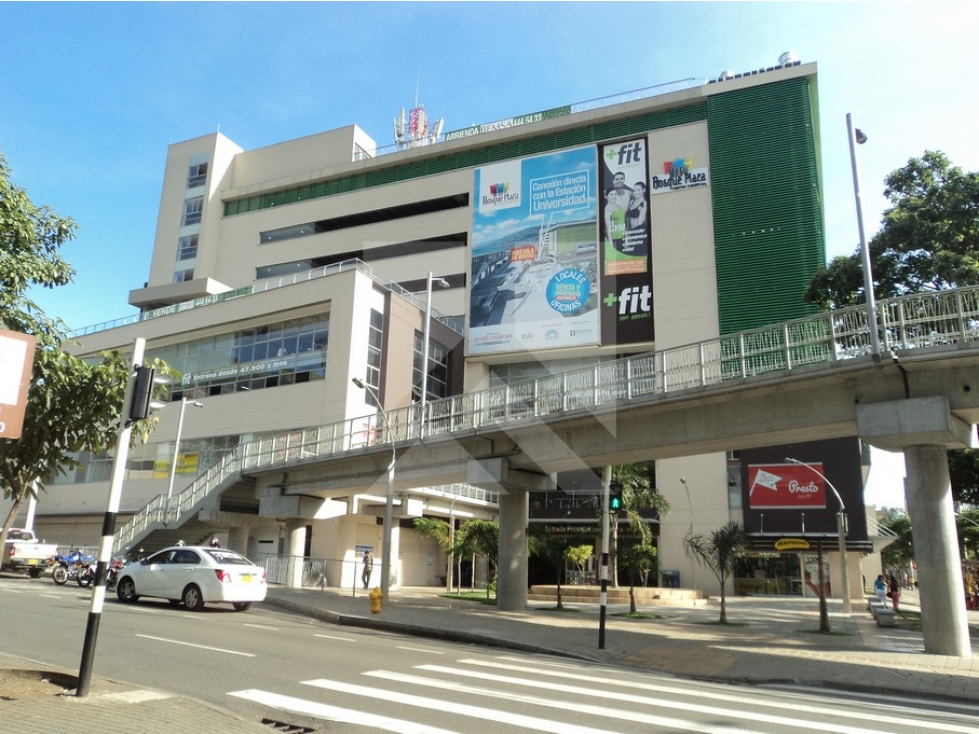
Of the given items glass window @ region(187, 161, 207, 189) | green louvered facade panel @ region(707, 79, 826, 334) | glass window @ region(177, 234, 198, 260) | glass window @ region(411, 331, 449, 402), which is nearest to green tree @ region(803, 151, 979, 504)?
green louvered facade panel @ region(707, 79, 826, 334)

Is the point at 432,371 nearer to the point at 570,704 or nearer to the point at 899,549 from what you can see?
the point at 570,704

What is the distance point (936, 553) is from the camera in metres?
16.0

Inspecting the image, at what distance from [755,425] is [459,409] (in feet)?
34.4

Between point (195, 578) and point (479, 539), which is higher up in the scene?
point (479, 539)

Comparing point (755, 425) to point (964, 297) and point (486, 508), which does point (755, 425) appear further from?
point (486, 508)

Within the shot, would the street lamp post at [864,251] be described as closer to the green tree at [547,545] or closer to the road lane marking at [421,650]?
the road lane marking at [421,650]

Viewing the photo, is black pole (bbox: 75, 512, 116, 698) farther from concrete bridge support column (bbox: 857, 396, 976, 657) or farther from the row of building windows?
the row of building windows

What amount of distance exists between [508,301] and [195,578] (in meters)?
34.8

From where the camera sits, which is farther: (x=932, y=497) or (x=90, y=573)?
(x=90, y=573)

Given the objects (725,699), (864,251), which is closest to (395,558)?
(864,251)

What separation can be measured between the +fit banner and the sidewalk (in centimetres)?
2349

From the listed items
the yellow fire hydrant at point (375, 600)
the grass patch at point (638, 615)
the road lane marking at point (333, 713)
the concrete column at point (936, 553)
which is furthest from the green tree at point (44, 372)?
the grass patch at point (638, 615)

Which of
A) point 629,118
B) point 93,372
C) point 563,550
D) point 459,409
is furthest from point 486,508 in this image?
point 93,372

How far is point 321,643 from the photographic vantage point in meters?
13.8
